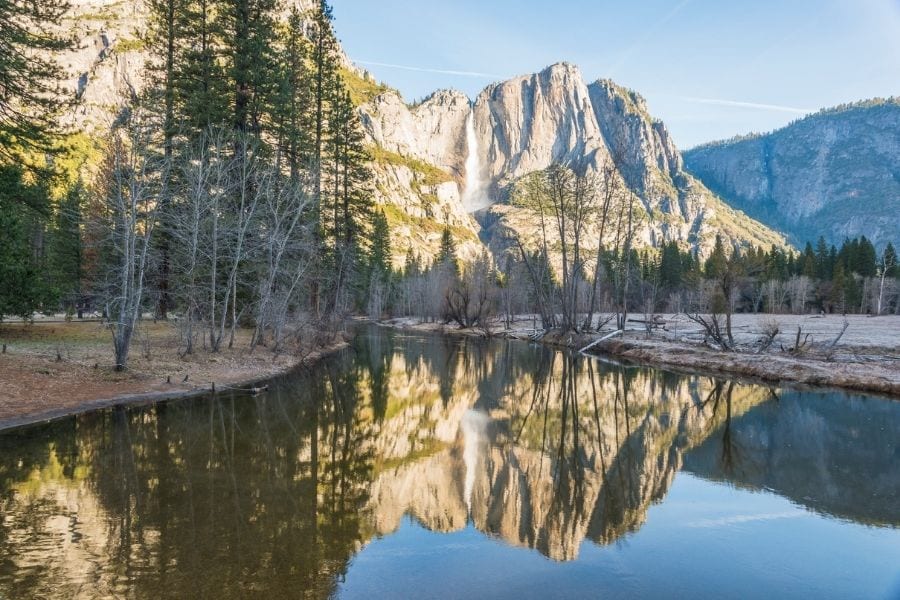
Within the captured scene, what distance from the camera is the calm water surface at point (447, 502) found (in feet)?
21.8

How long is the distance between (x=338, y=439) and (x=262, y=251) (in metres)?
17.7

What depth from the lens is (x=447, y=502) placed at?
32.2ft

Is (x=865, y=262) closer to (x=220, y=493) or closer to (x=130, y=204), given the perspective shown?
(x=130, y=204)

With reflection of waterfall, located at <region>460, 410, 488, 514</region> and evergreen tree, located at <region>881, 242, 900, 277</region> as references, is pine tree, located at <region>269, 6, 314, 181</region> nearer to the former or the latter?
reflection of waterfall, located at <region>460, 410, 488, 514</region>

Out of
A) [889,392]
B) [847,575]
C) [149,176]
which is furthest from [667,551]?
[149,176]

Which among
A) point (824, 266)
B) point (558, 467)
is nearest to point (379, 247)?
point (558, 467)

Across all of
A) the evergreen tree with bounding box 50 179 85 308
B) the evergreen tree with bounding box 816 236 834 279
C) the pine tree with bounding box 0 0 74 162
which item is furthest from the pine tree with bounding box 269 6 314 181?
the evergreen tree with bounding box 816 236 834 279

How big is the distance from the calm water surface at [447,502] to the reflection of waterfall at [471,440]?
0.08m

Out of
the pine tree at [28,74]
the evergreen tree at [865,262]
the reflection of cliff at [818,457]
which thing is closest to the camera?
the reflection of cliff at [818,457]

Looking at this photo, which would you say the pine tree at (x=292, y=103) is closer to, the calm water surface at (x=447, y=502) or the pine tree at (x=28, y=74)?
the pine tree at (x=28, y=74)

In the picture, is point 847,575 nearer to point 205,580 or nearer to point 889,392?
point 205,580

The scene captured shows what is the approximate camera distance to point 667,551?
7836mm

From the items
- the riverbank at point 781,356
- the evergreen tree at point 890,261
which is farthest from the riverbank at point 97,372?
the evergreen tree at point 890,261

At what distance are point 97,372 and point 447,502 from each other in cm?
1515
